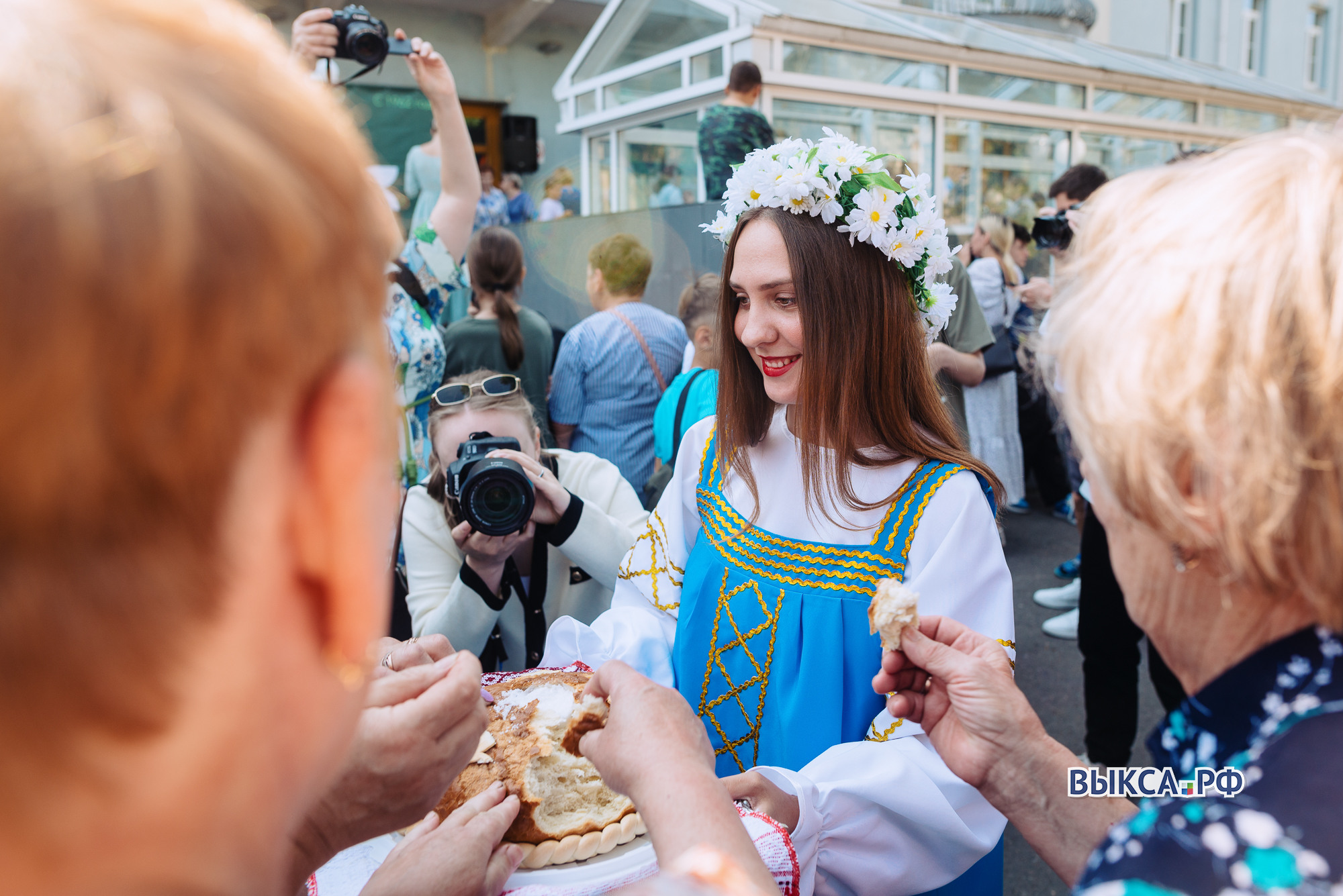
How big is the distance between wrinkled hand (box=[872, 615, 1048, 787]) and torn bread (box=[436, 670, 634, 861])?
0.43m

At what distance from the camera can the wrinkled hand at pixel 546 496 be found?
→ 2.06m

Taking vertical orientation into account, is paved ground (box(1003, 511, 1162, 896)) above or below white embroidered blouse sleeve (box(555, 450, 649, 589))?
below

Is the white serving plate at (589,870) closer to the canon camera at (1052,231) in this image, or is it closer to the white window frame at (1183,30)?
the canon camera at (1052,231)

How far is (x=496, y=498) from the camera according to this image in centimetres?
191

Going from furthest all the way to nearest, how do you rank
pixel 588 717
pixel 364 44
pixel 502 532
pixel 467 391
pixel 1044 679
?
pixel 1044 679
pixel 364 44
pixel 467 391
pixel 502 532
pixel 588 717

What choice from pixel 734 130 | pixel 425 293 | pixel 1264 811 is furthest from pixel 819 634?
pixel 734 130

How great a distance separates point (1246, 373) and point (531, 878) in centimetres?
98

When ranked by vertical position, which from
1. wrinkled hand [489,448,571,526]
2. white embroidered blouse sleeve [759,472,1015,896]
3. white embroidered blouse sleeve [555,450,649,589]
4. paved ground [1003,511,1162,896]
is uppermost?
wrinkled hand [489,448,571,526]

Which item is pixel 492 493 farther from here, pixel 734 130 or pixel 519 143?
pixel 519 143

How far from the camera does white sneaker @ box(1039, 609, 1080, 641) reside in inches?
167

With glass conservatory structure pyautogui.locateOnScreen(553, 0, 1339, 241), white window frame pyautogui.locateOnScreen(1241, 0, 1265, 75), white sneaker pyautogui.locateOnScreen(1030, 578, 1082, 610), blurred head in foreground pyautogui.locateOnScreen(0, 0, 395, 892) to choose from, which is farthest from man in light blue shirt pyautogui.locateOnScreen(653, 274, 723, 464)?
white window frame pyautogui.locateOnScreen(1241, 0, 1265, 75)

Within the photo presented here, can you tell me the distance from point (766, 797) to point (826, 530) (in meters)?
0.51

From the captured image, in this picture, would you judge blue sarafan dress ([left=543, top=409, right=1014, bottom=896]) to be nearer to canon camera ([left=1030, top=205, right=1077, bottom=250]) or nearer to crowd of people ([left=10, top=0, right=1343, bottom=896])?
crowd of people ([left=10, top=0, right=1343, bottom=896])

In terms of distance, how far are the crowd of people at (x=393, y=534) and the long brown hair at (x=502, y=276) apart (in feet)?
8.61
